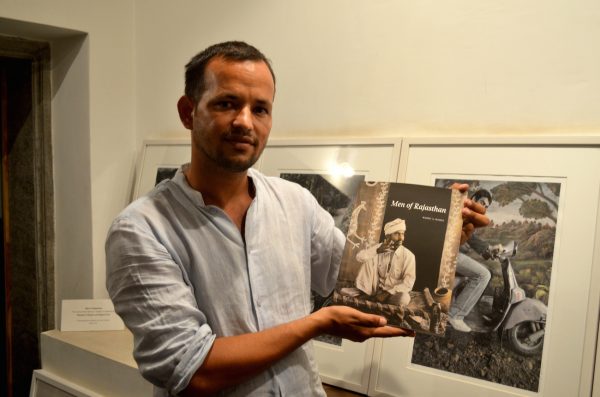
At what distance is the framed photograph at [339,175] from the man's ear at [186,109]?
27.6 inches

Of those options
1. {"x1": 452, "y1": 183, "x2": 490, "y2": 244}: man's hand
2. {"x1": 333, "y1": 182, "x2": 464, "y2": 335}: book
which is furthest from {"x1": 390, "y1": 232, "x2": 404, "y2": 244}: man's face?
{"x1": 452, "y1": 183, "x2": 490, "y2": 244}: man's hand

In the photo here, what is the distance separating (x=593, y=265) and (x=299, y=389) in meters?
0.82

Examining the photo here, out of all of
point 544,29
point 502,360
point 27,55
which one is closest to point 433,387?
point 502,360

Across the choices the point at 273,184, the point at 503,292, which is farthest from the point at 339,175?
the point at 503,292

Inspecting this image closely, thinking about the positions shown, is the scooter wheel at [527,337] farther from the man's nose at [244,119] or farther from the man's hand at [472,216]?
the man's nose at [244,119]

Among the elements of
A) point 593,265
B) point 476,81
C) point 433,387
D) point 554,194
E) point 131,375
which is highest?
point 476,81

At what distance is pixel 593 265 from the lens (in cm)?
129

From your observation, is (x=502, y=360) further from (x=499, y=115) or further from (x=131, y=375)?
(x=131, y=375)

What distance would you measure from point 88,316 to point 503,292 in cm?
174

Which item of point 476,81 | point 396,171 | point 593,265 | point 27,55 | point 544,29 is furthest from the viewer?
point 27,55

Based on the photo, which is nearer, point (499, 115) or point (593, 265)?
point (593, 265)

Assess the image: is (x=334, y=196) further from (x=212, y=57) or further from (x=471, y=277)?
(x=212, y=57)

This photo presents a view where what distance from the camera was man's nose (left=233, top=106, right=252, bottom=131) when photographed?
1050 mm

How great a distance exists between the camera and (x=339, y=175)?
5.75 ft
